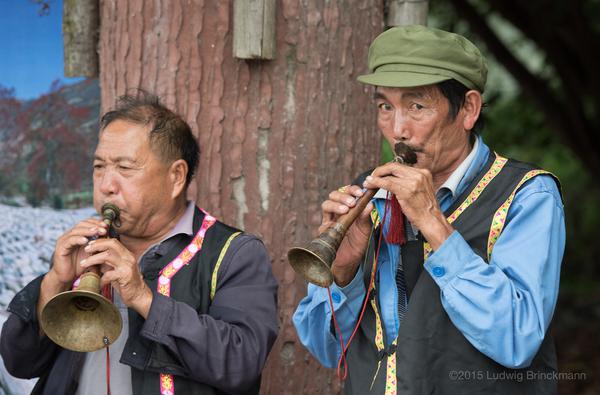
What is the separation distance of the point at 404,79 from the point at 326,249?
58 centimetres

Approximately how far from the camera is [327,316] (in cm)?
279

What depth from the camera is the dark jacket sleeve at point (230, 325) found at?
2578 millimetres

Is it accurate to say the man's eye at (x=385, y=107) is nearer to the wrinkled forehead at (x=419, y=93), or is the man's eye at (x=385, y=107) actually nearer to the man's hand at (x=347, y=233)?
the wrinkled forehead at (x=419, y=93)

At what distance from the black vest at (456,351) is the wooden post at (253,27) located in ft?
3.76

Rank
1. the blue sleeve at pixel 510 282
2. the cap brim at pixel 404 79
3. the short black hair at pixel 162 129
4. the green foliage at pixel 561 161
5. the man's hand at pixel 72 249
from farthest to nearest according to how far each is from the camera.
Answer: the green foliage at pixel 561 161 < the short black hair at pixel 162 129 < the man's hand at pixel 72 249 < the cap brim at pixel 404 79 < the blue sleeve at pixel 510 282

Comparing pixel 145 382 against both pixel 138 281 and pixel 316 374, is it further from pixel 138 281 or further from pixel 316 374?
pixel 316 374

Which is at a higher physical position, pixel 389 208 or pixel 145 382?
pixel 389 208

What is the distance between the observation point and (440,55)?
257cm

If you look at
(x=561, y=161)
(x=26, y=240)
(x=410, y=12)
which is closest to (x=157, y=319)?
(x=26, y=240)

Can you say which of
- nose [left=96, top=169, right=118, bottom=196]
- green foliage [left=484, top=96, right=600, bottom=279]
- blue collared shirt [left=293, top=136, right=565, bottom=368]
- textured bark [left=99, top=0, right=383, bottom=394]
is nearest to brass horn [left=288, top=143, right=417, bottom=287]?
blue collared shirt [left=293, top=136, right=565, bottom=368]

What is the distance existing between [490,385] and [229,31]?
1791mm

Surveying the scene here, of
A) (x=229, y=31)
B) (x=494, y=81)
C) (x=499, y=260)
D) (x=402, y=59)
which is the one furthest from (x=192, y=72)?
(x=494, y=81)

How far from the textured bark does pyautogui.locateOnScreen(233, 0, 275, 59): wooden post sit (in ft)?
0.38

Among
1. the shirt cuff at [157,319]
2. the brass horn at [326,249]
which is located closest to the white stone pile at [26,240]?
the shirt cuff at [157,319]
